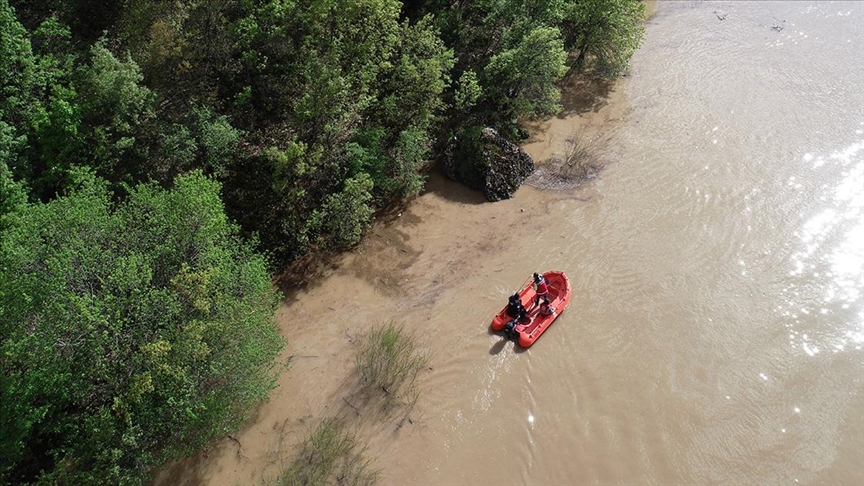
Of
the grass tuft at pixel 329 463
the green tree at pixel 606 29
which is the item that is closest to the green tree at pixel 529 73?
the green tree at pixel 606 29

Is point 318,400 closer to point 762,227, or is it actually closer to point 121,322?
point 121,322

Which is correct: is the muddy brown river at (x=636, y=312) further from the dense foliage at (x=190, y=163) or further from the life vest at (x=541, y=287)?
the dense foliage at (x=190, y=163)

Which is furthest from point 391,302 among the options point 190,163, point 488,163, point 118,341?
point 190,163

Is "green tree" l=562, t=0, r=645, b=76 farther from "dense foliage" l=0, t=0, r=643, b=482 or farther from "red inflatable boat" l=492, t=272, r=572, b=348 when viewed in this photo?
"red inflatable boat" l=492, t=272, r=572, b=348

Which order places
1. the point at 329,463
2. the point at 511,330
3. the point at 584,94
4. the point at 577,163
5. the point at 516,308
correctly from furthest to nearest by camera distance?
the point at 584,94
the point at 577,163
the point at 516,308
the point at 511,330
the point at 329,463

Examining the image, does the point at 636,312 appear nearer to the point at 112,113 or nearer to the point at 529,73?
the point at 529,73

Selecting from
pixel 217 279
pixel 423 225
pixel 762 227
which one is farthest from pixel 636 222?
pixel 217 279
